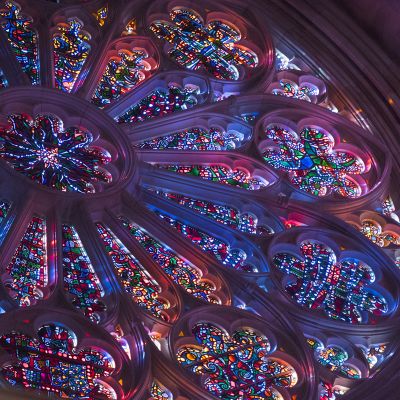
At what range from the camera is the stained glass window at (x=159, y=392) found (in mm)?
10656

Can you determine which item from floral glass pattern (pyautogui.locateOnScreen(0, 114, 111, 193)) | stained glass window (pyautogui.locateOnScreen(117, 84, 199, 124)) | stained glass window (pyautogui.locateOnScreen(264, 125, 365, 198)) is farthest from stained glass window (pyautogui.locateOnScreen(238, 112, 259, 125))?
floral glass pattern (pyautogui.locateOnScreen(0, 114, 111, 193))

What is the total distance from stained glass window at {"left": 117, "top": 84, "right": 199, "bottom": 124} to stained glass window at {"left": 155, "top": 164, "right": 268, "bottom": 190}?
2.27ft

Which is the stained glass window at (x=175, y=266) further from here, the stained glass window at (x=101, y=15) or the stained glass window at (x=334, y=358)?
the stained glass window at (x=101, y=15)

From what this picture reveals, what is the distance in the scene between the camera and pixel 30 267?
37.4 feet

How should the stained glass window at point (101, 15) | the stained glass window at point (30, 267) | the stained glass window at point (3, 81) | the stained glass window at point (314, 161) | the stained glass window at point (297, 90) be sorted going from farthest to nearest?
the stained glass window at point (297, 90) → the stained glass window at point (101, 15) → the stained glass window at point (314, 161) → the stained glass window at point (3, 81) → the stained glass window at point (30, 267)

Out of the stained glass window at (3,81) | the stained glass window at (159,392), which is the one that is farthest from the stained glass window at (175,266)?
the stained glass window at (3,81)

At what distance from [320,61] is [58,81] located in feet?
11.4

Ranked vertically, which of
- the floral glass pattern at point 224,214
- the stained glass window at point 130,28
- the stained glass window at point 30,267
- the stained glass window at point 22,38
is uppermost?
the stained glass window at point 130,28

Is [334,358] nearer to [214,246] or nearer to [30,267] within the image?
[214,246]

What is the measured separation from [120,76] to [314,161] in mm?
2308

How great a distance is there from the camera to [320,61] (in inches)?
605

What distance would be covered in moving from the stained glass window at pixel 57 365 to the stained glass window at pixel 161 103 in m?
3.37

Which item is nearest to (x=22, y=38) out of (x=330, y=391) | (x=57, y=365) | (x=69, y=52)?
(x=69, y=52)

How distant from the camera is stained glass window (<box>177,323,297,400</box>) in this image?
11070mm
